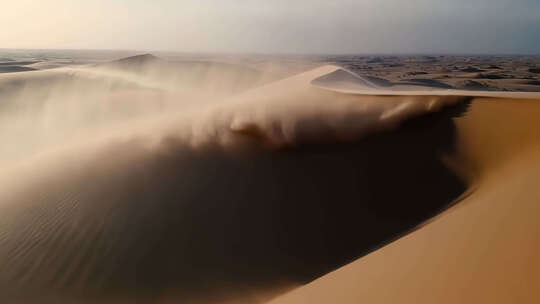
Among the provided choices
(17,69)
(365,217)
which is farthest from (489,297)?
(17,69)

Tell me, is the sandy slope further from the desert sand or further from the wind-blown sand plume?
the wind-blown sand plume

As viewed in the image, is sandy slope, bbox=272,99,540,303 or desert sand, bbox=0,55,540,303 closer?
sandy slope, bbox=272,99,540,303

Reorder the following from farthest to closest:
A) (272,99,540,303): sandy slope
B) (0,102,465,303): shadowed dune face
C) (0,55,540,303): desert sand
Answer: (0,102,465,303): shadowed dune face → (0,55,540,303): desert sand → (272,99,540,303): sandy slope

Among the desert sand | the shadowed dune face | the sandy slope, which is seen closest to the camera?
the sandy slope

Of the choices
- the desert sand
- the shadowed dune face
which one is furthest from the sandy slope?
the shadowed dune face

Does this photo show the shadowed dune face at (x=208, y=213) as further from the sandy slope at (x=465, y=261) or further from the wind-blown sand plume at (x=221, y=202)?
the sandy slope at (x=465, y=261)

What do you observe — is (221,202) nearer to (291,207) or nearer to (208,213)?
(208,213)

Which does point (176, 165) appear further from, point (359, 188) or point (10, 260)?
point (359, 188)

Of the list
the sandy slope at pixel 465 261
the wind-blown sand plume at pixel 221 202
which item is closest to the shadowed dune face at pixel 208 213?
Result: the wind-blown sand plume at pixel 221 202
